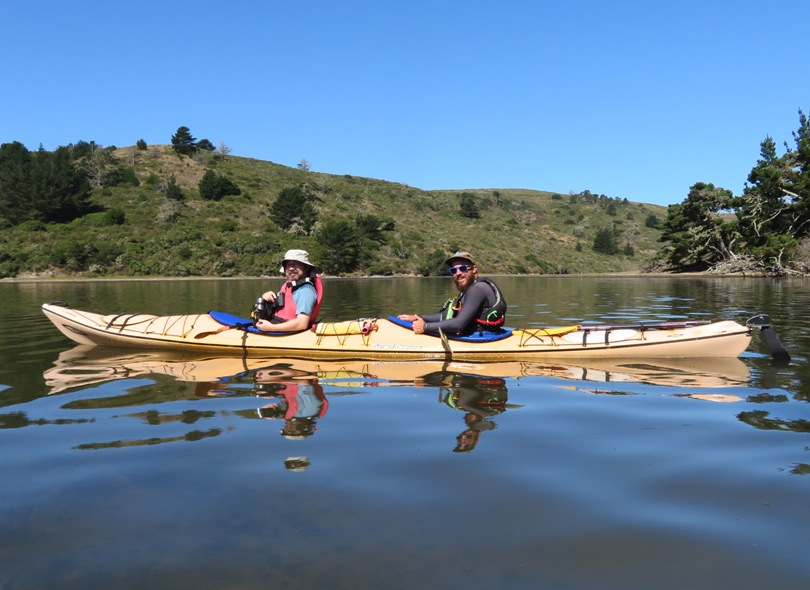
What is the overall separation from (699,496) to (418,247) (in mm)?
54297

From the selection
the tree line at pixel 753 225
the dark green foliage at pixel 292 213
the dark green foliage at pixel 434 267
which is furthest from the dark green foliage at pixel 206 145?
the tree line at pixel 753 225

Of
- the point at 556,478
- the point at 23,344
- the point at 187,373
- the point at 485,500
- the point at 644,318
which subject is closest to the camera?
the point at 485,500

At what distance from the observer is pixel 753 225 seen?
131ft

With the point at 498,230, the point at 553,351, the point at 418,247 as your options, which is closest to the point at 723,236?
the point at 418,247

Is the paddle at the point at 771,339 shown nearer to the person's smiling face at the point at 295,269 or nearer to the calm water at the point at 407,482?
the calm water at the point at 407,482

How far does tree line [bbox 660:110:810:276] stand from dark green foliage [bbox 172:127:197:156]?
5713cm

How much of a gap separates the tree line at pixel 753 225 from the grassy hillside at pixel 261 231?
13909 mm

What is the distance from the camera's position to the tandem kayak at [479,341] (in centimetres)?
841

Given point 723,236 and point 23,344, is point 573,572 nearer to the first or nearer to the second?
point 23,344

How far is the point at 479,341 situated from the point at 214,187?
2279 inches

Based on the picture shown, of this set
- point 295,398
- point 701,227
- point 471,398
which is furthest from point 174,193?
point 471,398

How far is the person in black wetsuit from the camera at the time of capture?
8211 millimetres

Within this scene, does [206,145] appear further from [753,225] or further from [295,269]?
[295,269]

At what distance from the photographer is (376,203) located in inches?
2945
